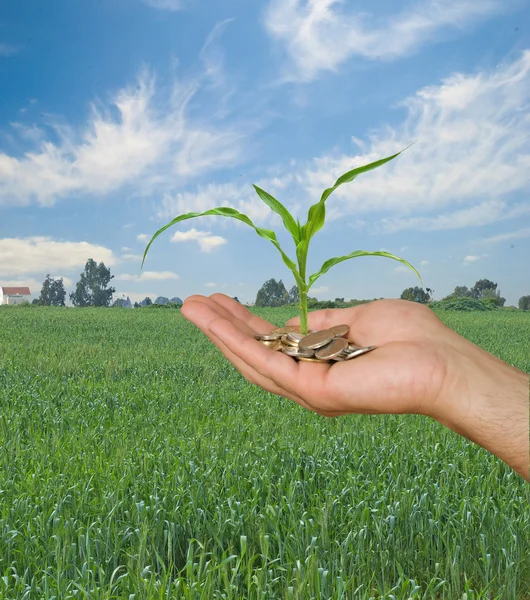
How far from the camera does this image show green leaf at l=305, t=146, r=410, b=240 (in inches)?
120

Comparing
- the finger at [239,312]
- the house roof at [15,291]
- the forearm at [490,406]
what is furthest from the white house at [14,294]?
the forearm at [490,406]

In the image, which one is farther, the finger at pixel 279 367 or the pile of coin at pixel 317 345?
the pile of coin at pixel 317 345

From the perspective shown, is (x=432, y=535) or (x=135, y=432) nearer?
(x=432, y=535)

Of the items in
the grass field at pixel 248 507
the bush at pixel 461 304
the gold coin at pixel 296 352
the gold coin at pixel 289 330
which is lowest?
the grass field at pixel 248 507

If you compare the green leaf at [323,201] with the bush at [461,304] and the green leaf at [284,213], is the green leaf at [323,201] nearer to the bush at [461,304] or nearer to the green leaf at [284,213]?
the green leaf at [284,213]

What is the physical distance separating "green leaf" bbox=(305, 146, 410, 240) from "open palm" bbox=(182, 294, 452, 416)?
1.87 feet

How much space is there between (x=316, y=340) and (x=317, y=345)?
9 cm

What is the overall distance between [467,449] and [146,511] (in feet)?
9.51

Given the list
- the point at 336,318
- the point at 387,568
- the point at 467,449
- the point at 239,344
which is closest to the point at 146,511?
the point at 239,344

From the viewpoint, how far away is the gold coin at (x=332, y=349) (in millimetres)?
2992

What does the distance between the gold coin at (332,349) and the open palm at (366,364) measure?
67mm

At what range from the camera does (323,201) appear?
3.24 m

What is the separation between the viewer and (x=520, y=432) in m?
2.28

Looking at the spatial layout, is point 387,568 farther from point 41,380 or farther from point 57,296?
point 57,296
